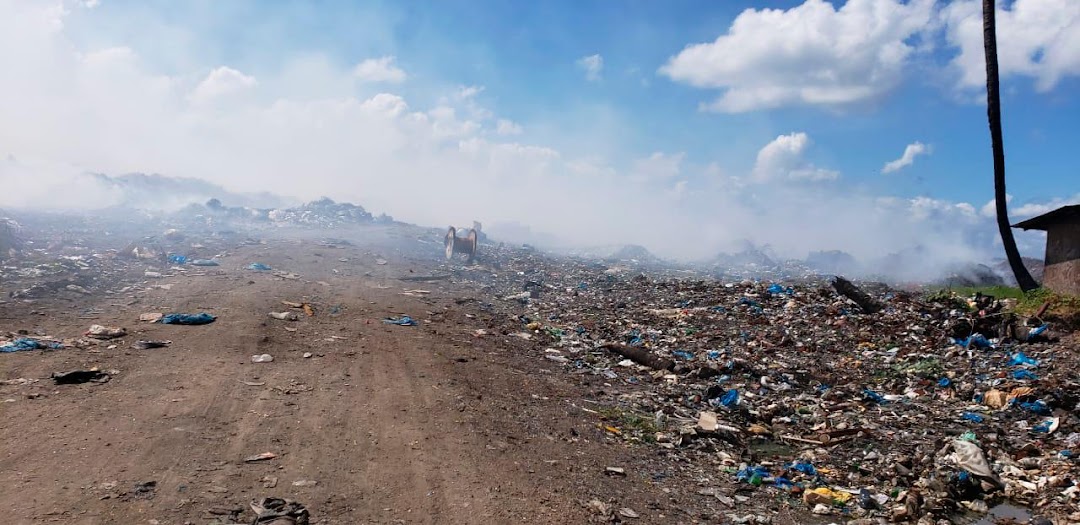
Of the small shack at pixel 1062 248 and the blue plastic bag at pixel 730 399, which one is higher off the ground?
the small shack at pixel 1062 248

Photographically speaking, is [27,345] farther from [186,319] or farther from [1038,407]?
[1038,407]

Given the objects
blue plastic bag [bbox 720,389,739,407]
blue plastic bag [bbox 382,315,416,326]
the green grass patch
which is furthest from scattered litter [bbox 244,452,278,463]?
blue plastic bag [bbox 382,315,416,326]

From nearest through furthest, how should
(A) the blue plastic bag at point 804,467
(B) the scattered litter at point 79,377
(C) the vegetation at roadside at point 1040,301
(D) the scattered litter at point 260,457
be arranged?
1. (D) the scattered litter at point 260,457
2. (A) the blue plastic bag at point 804,467
3. (B) the scattered litter at point 79,377
4. (C) the vegetation at roadside at point 1040,301

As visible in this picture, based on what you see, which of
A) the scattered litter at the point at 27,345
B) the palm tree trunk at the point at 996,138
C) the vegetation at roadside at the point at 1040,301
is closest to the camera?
the scattered litter at the point at 27,345

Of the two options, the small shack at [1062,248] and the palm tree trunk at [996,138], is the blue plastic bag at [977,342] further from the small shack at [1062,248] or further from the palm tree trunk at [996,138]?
the palm tree trunk at [996,138]

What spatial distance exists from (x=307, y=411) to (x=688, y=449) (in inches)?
123

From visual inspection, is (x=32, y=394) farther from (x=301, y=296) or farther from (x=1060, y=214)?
(x=1060, y=214)

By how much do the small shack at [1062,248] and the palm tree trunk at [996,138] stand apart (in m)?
0.67

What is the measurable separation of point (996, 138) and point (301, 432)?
39.1ft

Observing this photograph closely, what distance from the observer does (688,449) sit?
457 centimetres

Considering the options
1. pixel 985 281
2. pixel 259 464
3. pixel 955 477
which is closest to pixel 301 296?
pixel 259 464

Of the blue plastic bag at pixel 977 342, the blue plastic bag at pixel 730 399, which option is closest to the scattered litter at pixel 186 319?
the blue plastic bag at pixel 730 399

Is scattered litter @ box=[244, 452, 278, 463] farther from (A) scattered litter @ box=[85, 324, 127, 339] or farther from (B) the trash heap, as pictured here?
(A) scattered litter @ box=[85, 324, 127, 339]

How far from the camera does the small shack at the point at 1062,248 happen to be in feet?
27.2
